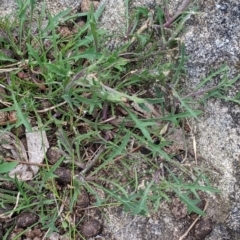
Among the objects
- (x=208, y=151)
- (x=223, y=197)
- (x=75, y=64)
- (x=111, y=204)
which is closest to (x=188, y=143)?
(x=208, y=151)

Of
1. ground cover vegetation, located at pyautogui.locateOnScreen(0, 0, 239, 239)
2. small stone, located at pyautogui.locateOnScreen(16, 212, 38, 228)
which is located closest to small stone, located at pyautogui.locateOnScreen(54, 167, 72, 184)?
ground cover vegetation, located at pyautogui.locateOnScreen(0, 0, 239, 239)

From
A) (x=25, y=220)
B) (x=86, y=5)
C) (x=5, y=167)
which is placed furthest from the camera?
(x=86, y=5)

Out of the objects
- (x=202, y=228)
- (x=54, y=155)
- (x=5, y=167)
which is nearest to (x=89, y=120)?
(x=54, y=155)

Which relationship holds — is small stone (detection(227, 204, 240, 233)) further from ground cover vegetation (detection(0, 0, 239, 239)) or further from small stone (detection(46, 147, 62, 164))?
small stone (detection(46, 147, 62, 164))

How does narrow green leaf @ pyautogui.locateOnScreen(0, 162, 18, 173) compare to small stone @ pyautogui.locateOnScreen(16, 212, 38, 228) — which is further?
small stone @ pyautogui.locateOnScreen(16, 212, 38, 228)

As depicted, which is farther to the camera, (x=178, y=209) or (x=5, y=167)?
(x=178, y=209)

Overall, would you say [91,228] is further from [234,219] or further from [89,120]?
[234,219]

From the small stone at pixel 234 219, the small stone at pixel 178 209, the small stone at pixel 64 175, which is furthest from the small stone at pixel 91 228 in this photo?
the small stone at pixel 234 219
